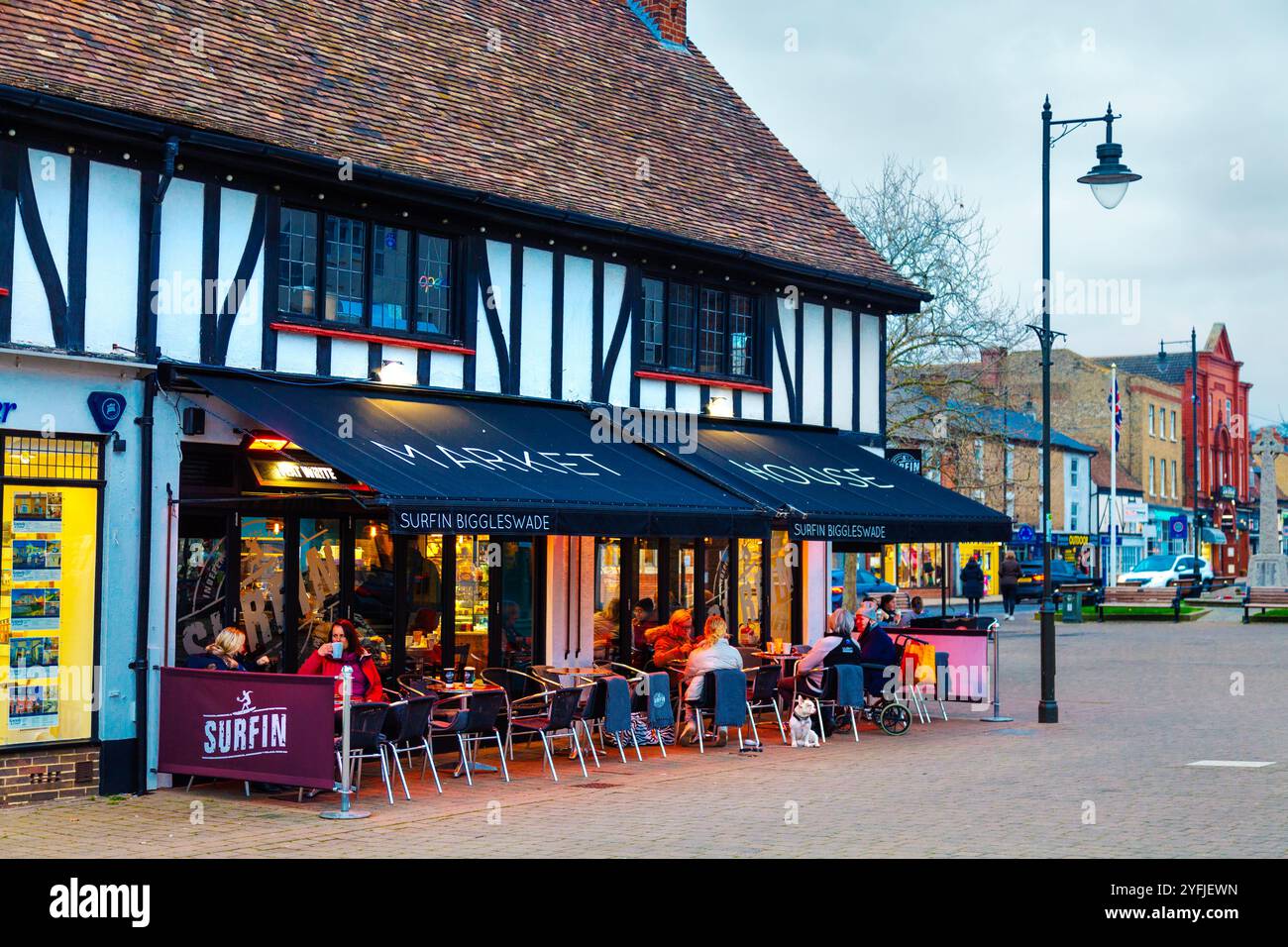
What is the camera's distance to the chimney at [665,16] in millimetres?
23688

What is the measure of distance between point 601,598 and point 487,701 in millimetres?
4256

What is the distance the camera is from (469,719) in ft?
43.7

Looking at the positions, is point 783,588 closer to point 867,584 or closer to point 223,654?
point 223,654

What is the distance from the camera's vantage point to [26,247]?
12.2m

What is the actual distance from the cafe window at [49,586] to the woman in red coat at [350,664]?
5.97ft

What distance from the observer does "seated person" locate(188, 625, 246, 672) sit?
41.9 feet

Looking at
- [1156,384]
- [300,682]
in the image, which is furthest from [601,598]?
[1156,384]

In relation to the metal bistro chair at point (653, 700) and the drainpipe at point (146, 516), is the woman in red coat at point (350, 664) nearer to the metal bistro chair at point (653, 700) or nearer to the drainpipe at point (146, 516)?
the drainpipe at point (146, 516)

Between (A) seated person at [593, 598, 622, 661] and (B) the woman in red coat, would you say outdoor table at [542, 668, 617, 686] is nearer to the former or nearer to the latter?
(A) seated person at [593, 598, 622, 661]

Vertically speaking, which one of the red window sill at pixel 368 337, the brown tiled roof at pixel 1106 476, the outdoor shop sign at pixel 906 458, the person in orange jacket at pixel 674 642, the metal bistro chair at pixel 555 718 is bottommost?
the metal bistro chair at pixel 555 718

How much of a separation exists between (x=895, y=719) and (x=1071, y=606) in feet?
82.3

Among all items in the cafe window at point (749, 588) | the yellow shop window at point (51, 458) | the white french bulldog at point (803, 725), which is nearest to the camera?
the yellow shop window at point (51, 458)

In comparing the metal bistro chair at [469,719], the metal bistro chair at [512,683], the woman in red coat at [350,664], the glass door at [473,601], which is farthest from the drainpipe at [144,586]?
the glass door at [473,601]

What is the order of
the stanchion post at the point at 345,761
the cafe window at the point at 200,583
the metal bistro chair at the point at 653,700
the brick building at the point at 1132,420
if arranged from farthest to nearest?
the brick building at the point at 1132,420, the metal bistro chair at the point at 653,700, the cafe window at the point at 200,583, the stanchion post at the point at 345,761
